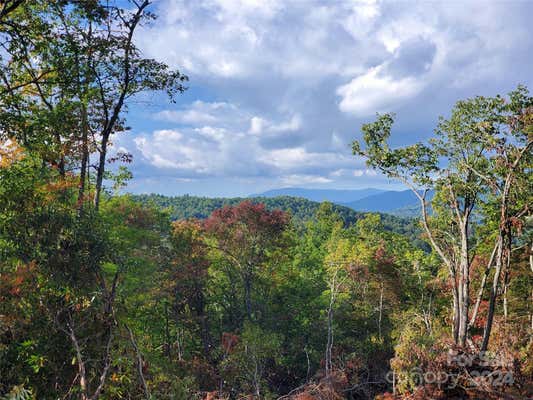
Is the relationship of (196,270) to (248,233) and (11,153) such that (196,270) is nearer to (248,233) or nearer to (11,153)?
(248,233)

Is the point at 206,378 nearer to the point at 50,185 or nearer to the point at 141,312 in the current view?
the point at 141,312

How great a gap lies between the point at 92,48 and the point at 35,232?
5227 mm

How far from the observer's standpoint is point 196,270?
20.4 m

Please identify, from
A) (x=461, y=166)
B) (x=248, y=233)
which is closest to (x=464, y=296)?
(x=461, y=166)

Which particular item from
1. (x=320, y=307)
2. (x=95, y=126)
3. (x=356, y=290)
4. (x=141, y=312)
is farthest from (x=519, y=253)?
(x=95, y=126)

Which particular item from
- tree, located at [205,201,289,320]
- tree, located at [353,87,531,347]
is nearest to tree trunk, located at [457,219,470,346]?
tree, located at [353,87,531,347]

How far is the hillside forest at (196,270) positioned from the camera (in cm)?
680

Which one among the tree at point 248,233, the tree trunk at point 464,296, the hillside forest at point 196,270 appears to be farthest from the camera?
the tree at point 248,233

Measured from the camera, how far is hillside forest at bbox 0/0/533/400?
268 inches

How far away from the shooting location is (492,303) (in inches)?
412

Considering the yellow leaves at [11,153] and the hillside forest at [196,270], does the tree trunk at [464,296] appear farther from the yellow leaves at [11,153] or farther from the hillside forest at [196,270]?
the yellow leaves at [11,153]

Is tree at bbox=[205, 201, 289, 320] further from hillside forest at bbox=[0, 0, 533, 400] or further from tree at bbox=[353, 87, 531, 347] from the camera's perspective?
tree at bbox=[353, 87, 531, 347]

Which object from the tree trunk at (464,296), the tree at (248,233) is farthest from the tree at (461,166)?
the tree at (248,233)

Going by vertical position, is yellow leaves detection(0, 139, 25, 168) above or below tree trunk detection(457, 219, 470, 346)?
above
